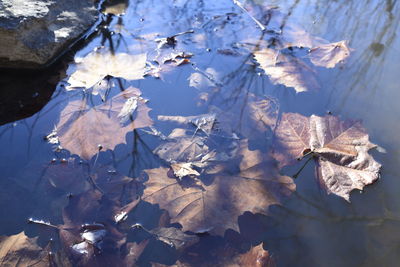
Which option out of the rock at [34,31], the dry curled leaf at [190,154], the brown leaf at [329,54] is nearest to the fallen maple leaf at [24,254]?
the dry curled leaf at [190,154]

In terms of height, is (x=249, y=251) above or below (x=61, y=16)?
below

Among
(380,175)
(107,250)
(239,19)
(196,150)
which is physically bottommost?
(107,250)

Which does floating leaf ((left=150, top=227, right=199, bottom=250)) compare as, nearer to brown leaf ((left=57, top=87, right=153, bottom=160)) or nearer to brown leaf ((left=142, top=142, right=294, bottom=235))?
brown leaf ((left=142, top=142, right=294, bottom=235))

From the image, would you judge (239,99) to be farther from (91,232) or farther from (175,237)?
(91,232)

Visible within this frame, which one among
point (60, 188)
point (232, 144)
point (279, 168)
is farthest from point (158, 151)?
point (279, 168)

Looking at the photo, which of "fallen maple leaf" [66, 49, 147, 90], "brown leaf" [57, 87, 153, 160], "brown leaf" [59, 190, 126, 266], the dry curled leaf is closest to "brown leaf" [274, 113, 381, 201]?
the dry curled leaf

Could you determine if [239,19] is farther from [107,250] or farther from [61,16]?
[107,250]

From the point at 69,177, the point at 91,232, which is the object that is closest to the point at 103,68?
the point at 69,177
